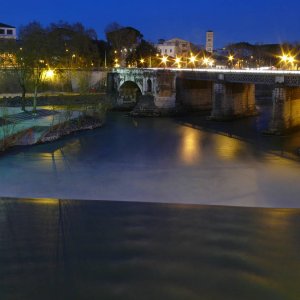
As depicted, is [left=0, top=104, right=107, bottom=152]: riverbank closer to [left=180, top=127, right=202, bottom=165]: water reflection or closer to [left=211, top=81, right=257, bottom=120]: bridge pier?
[left=180, top=127, right=202, bottom=165]: water reflection

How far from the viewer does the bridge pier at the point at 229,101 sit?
33.9m

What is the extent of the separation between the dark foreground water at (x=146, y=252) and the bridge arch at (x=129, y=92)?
32860 millimetres

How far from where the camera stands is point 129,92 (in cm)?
4697

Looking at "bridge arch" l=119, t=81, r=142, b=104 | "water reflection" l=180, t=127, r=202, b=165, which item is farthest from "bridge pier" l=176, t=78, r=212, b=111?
"water reflection" l=180, t=127, r=202, b=165

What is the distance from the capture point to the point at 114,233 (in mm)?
11055

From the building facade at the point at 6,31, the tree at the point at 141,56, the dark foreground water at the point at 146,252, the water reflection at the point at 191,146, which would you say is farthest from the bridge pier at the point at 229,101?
the building facade at the point at 6,31

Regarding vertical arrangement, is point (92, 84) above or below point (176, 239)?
above

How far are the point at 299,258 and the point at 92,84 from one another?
137ft

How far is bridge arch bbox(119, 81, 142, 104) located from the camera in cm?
4556

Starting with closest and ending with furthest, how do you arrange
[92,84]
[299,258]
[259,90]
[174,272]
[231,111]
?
[174,272]
[299,258]
[231,111]
[92,84]
[259,90]

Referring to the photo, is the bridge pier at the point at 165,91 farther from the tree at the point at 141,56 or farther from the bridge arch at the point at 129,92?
the tree at the point at 141,56

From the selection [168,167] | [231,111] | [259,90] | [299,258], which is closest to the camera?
[299,258]

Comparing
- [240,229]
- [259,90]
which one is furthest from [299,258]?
[259,90]

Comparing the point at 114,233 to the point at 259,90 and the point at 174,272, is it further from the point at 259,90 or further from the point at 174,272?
the point at 259,90
